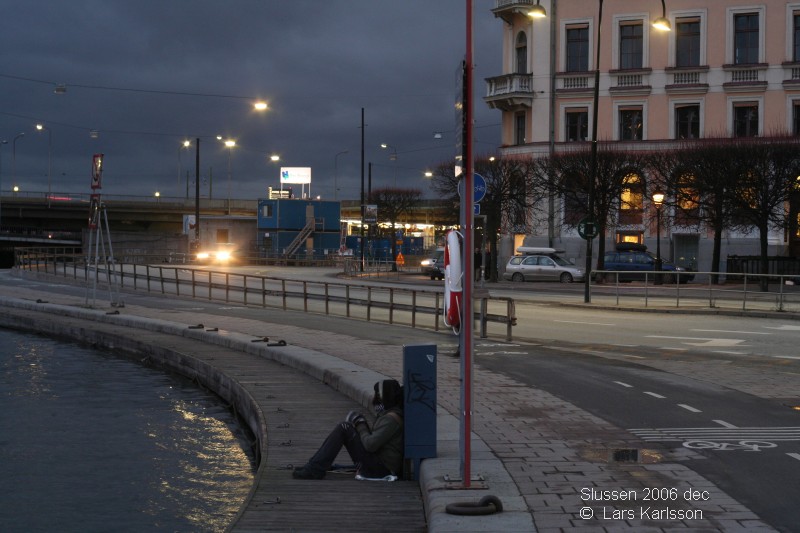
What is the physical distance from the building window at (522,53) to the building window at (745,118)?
13.2 m

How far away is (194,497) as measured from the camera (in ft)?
36.4

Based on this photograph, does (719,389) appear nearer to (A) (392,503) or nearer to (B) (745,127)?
(A) (392,503)

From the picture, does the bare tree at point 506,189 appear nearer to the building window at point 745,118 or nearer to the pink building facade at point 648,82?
the pink building facade at point 648,82

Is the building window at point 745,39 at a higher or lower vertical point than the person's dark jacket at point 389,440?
higher

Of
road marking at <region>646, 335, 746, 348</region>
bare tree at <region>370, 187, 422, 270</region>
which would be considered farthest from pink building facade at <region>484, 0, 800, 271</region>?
road marking at <region>646, 335, 746, 348</region>

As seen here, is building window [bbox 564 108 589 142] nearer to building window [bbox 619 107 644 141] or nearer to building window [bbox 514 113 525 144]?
building window [bbox 619 107 644 141]

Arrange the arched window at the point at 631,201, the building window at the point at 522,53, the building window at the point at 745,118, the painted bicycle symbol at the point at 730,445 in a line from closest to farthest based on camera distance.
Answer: the painted bicycle symbol at the point at 730,445
the arched window at the point at 631,201
the building window at the point at 745,118
the building window at the point at 522,53

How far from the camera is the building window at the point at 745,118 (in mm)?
57812

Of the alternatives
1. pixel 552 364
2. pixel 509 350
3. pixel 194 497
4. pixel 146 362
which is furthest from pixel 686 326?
pixel 194 497

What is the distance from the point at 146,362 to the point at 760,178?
32517mm

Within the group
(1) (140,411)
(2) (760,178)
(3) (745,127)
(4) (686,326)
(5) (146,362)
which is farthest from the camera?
(3) (745,127)

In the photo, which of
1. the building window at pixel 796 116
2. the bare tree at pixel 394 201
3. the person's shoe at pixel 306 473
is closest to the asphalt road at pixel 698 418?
the person's shoe at pixel 306 473

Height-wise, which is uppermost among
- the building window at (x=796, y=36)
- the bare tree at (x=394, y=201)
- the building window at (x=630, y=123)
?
the building window at (x=796, y=36)

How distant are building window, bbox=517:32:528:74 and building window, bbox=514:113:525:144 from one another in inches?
113
